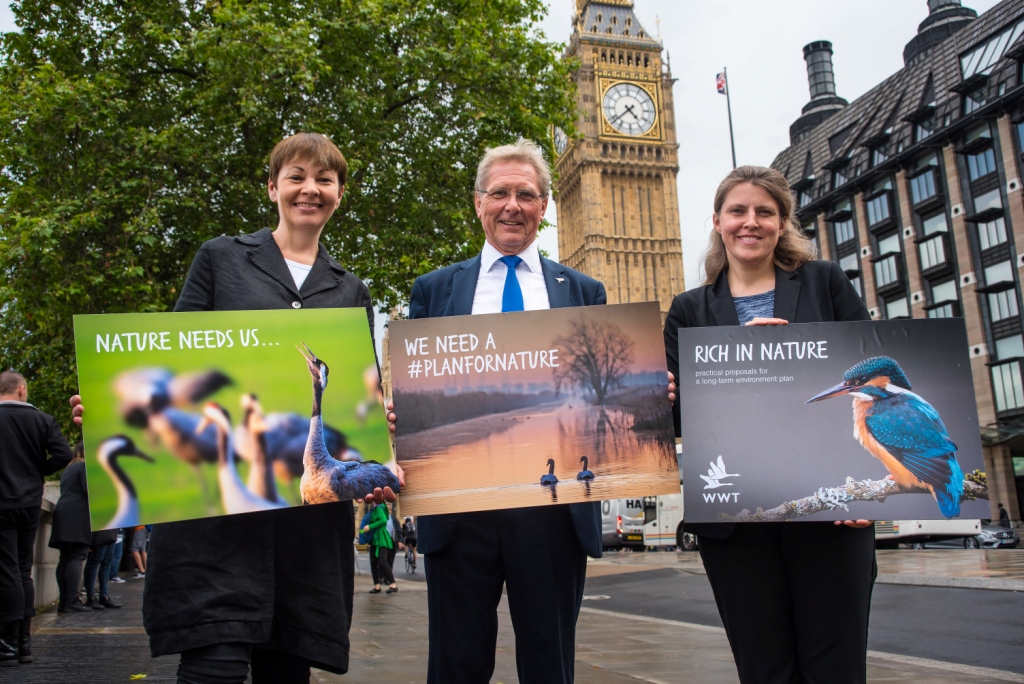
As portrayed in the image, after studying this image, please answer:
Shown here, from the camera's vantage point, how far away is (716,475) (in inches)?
110

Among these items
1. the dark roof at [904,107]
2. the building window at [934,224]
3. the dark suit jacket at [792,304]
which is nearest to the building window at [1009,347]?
the building window at [934,224]

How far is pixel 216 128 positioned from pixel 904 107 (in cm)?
4347

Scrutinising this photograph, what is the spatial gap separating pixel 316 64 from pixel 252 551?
12.2 metres

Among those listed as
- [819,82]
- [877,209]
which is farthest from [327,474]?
[819,82]

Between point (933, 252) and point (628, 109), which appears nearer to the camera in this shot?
point (933, 252)

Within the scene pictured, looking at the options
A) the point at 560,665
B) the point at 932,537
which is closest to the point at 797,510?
the point at 560,665

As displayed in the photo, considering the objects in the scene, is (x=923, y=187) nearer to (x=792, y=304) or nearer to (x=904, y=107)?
(x=904, y=107)

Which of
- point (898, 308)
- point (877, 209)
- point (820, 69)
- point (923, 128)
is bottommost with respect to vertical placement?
point (898, 308)

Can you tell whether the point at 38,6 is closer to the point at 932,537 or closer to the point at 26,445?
the point at 26,445

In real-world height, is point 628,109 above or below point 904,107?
above

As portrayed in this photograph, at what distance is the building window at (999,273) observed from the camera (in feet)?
128

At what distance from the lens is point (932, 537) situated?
26.9 meters

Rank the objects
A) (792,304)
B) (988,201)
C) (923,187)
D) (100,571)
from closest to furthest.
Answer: (792,304) < (100,571) < (988,201) < (923,187)

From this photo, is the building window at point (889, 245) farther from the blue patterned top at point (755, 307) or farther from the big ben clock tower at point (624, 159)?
the blue patterned top at point (755, 307)
